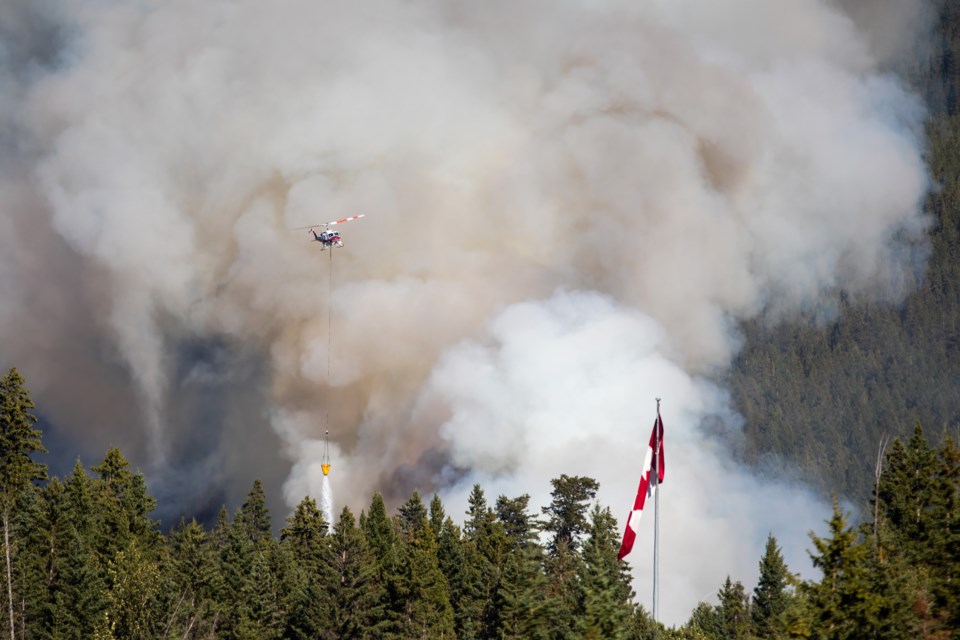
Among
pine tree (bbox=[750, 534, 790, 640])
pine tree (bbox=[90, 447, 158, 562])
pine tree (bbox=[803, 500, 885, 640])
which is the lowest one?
pine tree (bbox=[803, 500, 885, 640])

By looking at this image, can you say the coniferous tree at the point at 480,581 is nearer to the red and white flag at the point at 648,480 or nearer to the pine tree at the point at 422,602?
the pine tree at the point at 422,602

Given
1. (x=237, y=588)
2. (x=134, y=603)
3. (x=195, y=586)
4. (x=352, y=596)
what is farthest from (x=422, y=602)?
(x=134, y=603)

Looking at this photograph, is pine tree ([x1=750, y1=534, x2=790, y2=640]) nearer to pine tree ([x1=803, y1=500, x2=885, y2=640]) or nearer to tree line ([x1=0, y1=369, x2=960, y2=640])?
tree line ([x1=0, y1=369, x2=960, y2=640])

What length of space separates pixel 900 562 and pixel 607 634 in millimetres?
14067

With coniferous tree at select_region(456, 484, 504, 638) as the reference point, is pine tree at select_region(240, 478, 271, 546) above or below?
above

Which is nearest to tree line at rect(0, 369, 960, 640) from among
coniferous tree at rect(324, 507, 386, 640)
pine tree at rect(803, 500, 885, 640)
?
coniferous tree at rect(324, 507, 386, 640)

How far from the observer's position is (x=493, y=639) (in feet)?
319

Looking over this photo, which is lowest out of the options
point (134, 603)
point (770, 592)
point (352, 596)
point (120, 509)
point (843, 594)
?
point (843, 594)

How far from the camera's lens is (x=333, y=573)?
344ft

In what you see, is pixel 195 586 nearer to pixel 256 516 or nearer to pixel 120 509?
pixel 120 509

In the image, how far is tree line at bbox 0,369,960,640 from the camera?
78625 millimetres

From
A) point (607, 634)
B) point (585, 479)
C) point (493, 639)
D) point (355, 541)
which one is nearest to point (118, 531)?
point (355, 541)

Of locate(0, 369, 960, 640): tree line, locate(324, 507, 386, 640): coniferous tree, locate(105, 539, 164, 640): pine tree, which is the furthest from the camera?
locate(324, 507, 386, 640): coniferous tree

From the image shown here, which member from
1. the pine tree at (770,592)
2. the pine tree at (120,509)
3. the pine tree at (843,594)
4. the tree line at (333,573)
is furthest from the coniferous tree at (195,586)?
the pine tree at (843,594)
